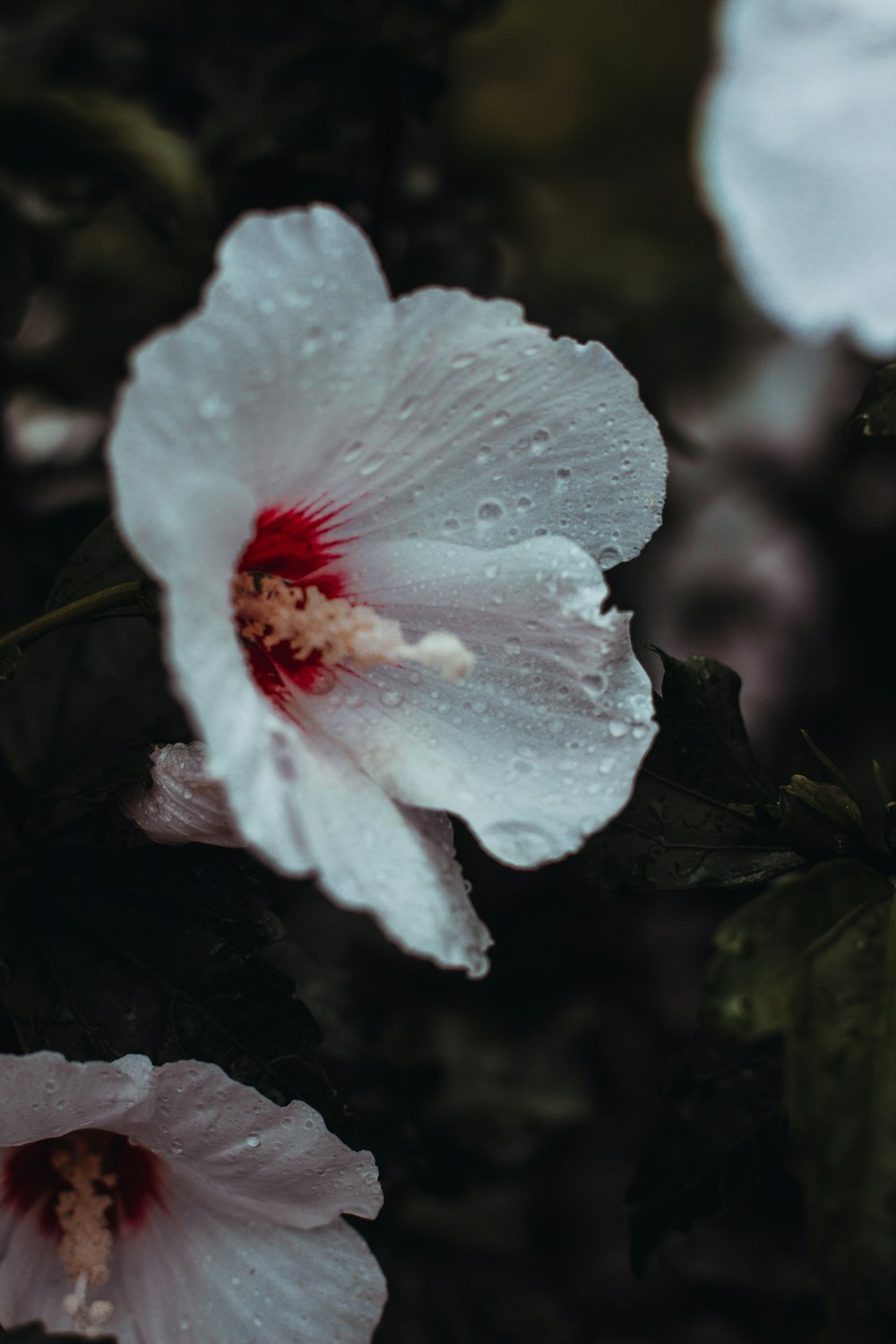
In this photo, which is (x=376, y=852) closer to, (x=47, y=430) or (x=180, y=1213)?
(x=180, y=1213)

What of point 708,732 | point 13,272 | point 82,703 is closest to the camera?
point 708,732

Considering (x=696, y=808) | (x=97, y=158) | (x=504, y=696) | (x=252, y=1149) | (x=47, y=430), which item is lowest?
(x=47, y=430)

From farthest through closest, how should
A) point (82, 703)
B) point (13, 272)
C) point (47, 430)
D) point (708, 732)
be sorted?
point (47, 430) < point (13, 272) < point (82, 703) < point (708, 732)

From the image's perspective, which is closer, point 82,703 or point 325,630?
point 325,630

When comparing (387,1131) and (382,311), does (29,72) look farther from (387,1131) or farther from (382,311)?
(387,1131)

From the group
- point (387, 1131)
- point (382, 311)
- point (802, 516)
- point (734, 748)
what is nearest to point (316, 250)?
point (382, 311)

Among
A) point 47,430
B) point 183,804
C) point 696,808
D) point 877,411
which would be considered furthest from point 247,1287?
point 47,430

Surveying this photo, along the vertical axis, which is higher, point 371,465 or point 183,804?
point 371,465
